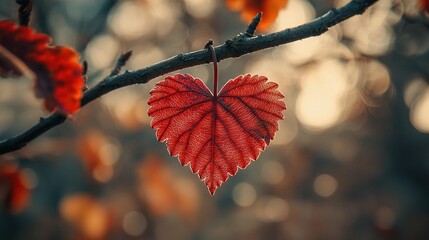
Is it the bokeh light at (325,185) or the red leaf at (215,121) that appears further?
the bokeh light at (325,185)

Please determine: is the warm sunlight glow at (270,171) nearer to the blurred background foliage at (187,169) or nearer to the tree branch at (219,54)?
the blurred background foliage at (187,169)

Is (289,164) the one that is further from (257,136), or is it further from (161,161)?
(257,136)

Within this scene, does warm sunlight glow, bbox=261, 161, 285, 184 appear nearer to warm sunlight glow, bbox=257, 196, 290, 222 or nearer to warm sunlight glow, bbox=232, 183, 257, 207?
warm sunlight glow, bbox=232, 183, 257, 207

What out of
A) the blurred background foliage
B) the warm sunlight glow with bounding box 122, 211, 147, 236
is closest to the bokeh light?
the blurred background foliage

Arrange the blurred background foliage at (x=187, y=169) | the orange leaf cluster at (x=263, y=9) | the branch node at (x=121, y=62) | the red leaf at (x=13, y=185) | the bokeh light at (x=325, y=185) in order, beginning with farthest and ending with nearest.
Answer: the bokeh light at (x=325, y=185) → the blurred background foliage at (x=187, y=169) → the red leaf at (x=13, y=185) → the orange leaf cluster at (x=263, y=9) → the branch node at (x=121, y=62)

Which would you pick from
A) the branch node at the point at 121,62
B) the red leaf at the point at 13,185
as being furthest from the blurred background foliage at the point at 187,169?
the branch node at the point at 121,62

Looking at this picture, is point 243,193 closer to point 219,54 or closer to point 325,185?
point 325,185
